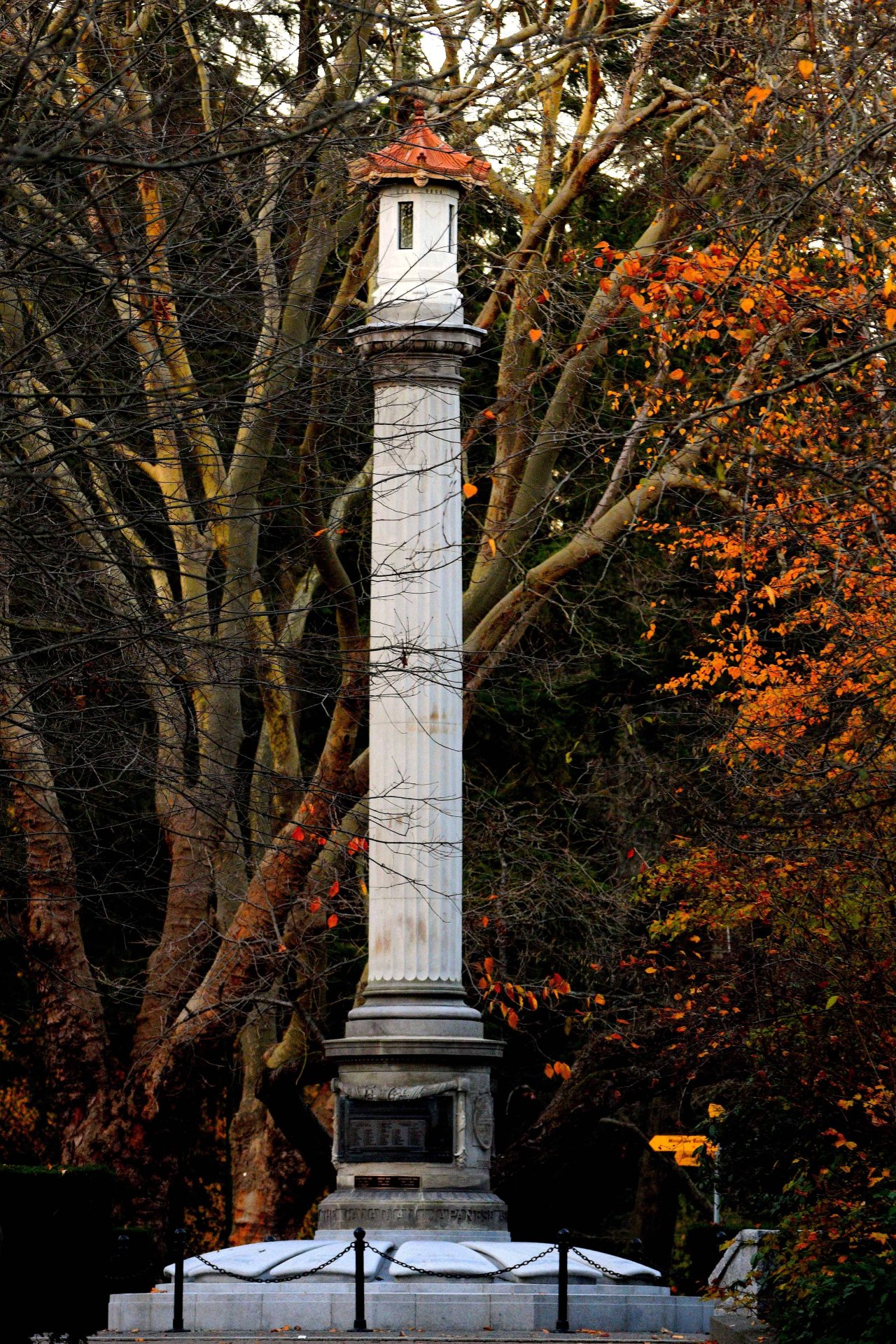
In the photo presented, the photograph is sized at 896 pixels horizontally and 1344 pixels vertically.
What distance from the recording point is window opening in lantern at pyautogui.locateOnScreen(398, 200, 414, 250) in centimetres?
1959

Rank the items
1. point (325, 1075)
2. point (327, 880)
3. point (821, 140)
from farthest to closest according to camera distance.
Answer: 1. point (325, 1075)
2. point (327, 880)
3. point (821, 140)

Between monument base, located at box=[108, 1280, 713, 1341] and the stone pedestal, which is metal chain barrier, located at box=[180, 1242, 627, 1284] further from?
the stone pedestal

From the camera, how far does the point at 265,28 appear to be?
20.3m

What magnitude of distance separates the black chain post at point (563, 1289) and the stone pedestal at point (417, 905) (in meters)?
1.39

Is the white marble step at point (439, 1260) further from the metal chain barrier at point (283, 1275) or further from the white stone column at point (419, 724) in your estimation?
the white stone column at point (419, 724)

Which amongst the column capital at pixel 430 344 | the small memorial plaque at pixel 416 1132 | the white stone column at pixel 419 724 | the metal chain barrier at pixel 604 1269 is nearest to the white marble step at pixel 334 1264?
the small memorial plaque at pixel 416 1132

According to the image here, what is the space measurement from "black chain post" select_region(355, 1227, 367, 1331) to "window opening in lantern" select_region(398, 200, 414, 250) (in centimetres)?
927

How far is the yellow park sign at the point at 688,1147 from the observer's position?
14.7m

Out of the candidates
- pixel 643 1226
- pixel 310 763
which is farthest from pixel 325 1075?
pixel 643 1226

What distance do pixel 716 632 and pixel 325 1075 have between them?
801cm

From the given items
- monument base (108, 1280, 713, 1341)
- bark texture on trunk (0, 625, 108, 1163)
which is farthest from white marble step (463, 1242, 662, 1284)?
bark texture on trunk (0, 625, 108, 1163)

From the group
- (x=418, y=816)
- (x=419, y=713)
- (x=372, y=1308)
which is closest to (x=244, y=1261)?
(x=372, y=1308)

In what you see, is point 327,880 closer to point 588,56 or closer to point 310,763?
point 310,763

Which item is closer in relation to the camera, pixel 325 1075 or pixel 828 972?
pixel 828 972
